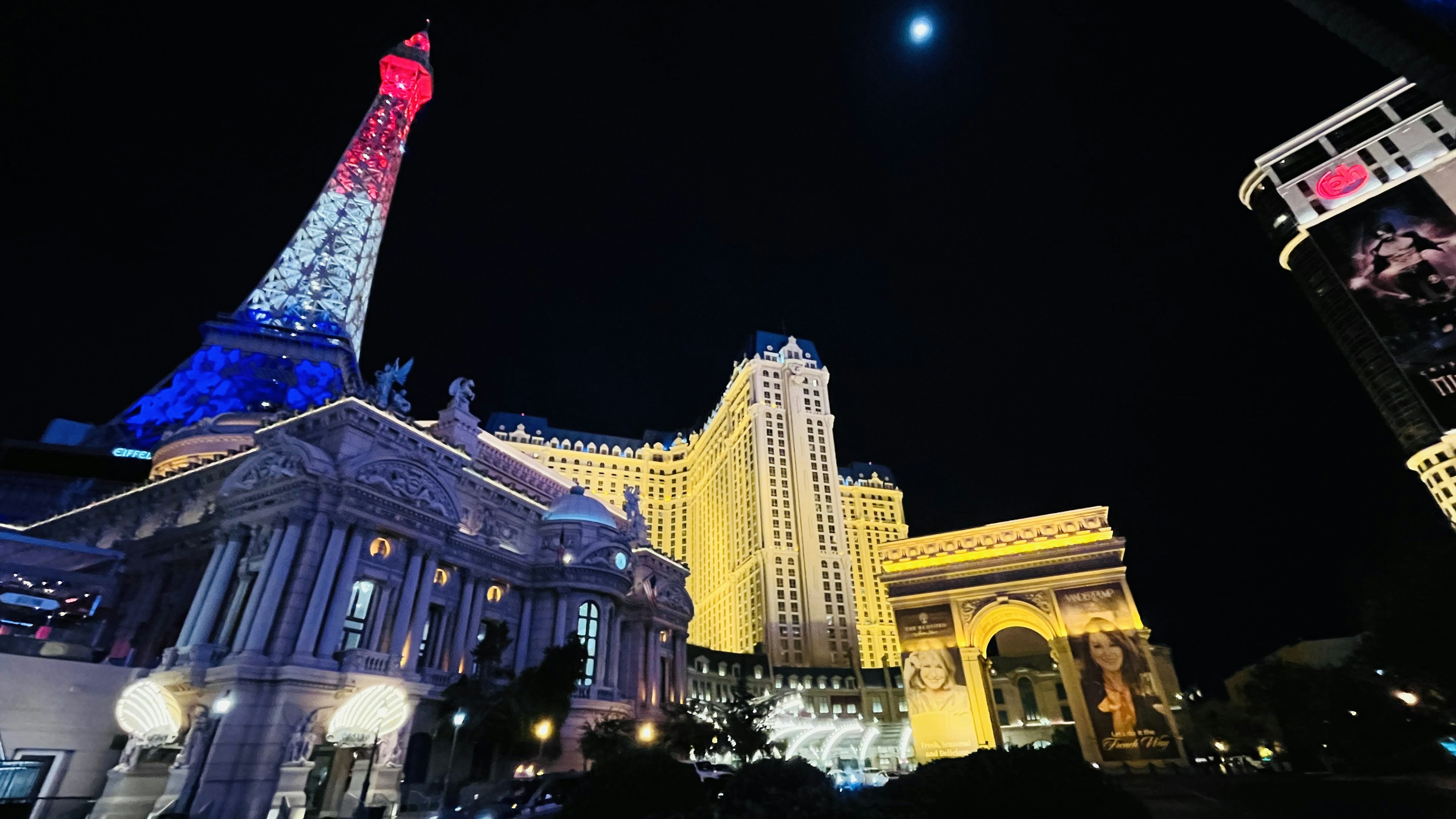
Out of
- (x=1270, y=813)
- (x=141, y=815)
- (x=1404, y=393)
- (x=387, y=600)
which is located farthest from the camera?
(x=1404, y=393)

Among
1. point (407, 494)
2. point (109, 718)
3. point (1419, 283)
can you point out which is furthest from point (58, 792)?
point (1419, 283)

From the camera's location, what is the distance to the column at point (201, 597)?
30.8 metres

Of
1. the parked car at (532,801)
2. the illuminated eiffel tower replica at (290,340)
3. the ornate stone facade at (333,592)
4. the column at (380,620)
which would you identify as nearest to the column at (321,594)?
the ornate stone facade at (333,592)

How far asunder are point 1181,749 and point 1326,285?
41263 mm

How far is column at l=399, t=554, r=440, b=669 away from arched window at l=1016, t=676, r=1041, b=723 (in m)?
71.9

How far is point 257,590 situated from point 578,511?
21.4 meters

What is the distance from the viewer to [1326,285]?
5584 centimetres

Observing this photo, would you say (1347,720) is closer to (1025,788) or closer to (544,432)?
(1025,788)

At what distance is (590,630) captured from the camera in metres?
44.5

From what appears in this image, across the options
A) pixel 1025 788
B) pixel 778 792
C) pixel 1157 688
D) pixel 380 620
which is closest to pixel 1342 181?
pixel 1157 688

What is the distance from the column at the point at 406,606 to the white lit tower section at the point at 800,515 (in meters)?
67.6

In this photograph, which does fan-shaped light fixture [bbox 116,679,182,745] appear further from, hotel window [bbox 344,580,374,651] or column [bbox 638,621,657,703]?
column [bbox 638,621,657,703]

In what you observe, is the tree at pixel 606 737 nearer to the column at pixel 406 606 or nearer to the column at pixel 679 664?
the column at pixel 406 606

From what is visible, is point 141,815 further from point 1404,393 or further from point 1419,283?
point 1404,393
